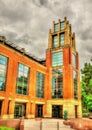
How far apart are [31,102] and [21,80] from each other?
526 centimetres

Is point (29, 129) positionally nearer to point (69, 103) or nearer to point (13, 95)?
point (13, 95)

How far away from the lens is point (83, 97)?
50.7 m

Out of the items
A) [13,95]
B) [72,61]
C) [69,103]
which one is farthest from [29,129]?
[72,61]

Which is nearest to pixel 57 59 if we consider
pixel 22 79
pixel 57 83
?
pixel 57 83

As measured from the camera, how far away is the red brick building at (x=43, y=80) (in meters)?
28.1

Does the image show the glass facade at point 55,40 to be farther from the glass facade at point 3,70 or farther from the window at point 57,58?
the glass facade at point 3,70

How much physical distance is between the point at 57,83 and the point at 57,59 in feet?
19.6

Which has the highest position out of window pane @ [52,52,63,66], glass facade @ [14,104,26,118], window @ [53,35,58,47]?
window @ [53,35,58,47]

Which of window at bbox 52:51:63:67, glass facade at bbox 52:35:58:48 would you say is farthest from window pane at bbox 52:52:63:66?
glass facade at bbox 52:35:58:48

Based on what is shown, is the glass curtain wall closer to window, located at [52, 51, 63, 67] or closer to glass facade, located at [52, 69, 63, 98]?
window, located at [52, 51, 63, 67]

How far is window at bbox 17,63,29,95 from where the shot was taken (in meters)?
30.7

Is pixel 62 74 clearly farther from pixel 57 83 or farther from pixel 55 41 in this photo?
pixel 55 41

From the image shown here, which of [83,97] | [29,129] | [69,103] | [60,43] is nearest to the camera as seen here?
[29,129]

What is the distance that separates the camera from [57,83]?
39125 mm
